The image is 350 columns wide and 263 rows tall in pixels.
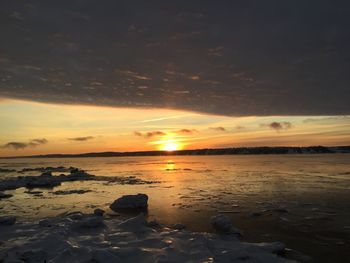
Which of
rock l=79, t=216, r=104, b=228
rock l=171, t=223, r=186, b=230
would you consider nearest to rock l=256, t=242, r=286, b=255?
rock l=171, t=223, r=186, b=230

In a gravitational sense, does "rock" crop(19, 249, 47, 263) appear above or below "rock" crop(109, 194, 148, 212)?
below

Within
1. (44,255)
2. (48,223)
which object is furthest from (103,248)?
(48,223)

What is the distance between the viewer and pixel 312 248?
35.8 ft

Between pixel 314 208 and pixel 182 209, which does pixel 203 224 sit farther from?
pixel 314 208

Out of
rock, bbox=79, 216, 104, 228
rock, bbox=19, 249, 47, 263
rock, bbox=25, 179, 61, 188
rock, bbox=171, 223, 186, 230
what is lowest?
rock, bbox=19, 249, 47, 263

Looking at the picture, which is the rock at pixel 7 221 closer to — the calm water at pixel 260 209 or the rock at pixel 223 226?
the calm water at pixel 260 209

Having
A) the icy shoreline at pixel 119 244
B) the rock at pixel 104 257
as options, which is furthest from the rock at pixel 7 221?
the rock at pixel 104 257

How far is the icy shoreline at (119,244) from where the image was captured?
390 inches

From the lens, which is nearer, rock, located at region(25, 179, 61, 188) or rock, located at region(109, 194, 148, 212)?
rock, located at region(109, 194, 148, 212)

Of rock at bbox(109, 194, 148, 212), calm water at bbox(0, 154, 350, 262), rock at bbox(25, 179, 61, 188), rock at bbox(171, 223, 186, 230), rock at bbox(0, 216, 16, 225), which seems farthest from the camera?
rock at bbox(25, 179, 61, 188)

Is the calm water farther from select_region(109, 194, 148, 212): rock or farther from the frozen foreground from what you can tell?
the frozen foreground

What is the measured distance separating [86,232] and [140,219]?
6.90ft

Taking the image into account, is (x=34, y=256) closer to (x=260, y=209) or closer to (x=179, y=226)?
(x=179, y=226)

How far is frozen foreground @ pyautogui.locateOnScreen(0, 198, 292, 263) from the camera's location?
32.5 ft
